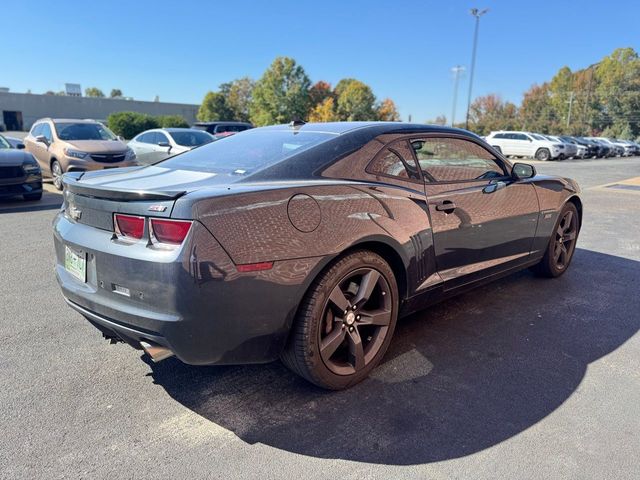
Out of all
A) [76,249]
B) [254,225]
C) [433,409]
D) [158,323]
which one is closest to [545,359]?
[433,409]

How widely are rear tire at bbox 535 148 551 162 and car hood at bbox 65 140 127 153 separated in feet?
80.4

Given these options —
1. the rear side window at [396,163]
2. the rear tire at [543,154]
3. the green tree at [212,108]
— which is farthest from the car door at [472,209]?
the green tree at [212,108]

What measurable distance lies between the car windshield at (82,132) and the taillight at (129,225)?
10008 mm

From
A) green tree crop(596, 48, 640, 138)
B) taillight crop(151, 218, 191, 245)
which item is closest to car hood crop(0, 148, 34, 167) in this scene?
taillight crop(151, 218, 191, 245)

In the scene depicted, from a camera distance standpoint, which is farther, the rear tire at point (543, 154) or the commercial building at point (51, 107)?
the commercial building at point (51, 107)

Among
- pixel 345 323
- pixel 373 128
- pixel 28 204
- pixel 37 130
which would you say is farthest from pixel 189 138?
pixel 345 323

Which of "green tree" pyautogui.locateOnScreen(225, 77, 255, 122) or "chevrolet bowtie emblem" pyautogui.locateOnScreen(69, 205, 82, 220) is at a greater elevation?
"green tree" pyautogui.locateOnScreen(225, 77, 255, 122)

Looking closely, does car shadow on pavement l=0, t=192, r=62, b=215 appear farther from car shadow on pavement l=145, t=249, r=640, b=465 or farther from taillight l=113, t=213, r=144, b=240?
taillight l=113, t=213, r=144, b=240

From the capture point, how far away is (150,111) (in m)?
65.9

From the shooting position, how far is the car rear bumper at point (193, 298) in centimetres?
212

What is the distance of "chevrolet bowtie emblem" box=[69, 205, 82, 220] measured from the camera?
8.68ft

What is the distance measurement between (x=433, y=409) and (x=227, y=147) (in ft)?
7.45

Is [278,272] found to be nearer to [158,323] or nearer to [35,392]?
[158,323]

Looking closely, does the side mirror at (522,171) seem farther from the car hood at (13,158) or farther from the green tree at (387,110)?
the green tree at (387,110)
